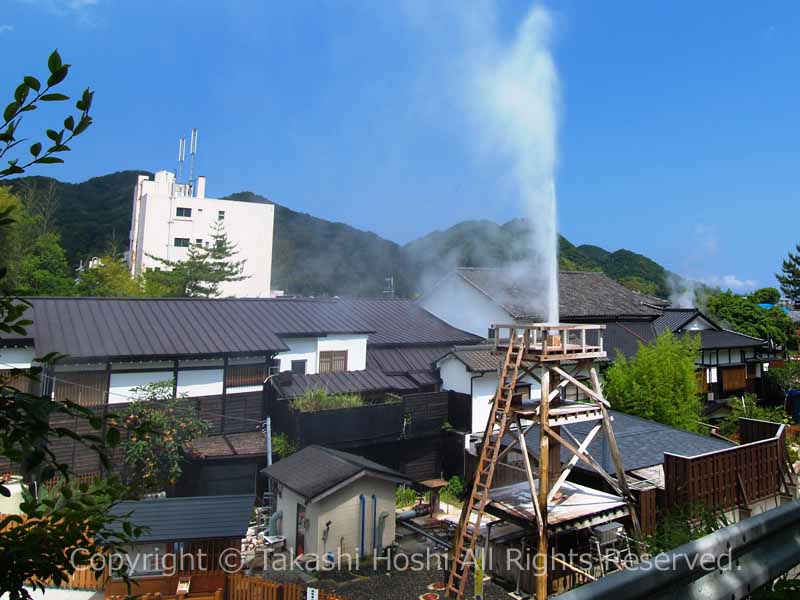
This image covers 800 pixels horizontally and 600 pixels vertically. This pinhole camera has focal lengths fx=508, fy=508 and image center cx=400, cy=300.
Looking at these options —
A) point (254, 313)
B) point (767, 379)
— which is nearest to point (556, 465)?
point (254, 313)

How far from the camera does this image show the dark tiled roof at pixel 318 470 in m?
14.0

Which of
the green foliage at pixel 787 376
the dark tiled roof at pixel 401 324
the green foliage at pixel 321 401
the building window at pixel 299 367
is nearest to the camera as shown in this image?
the green foliage at pixel 321 401

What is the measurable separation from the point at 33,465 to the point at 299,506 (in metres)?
13.6

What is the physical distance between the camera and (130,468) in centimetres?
1556

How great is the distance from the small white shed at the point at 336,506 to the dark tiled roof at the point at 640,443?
13.8ft

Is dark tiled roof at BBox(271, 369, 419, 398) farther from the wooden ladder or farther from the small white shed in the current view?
the wooden ladder

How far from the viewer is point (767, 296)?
→ 47.8 metres

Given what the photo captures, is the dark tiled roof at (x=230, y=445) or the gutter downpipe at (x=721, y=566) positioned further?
the dark tiled roof at (x=230, y=445)

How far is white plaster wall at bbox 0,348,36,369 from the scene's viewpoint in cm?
1555

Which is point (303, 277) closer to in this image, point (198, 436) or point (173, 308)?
point (173, 308)

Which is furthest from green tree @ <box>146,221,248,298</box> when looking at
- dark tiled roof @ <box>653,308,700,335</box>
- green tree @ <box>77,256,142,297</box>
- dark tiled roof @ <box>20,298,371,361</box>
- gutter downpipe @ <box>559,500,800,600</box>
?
gutter downpipe @ <box>559,500,800,600</box>

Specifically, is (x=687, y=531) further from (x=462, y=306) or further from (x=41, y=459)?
(x=462, y=306)

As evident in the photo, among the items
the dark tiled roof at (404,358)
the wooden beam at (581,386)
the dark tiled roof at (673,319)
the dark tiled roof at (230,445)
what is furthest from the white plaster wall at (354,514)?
the dark tiled roof at (673,319)

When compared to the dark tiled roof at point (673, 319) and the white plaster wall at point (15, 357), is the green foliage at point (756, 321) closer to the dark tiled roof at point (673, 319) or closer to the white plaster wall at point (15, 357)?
the dark tiled roof at point (673, 319)
